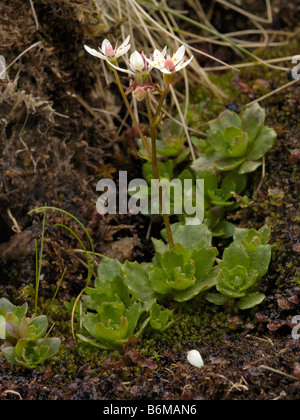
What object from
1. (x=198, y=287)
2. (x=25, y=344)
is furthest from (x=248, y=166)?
(x=25, y=344)

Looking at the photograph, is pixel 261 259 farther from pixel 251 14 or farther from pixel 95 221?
pixel 251 14

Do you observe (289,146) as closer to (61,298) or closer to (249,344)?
(249,344)

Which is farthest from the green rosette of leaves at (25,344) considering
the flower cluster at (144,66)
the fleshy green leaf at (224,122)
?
the fleshy green leaf at (224,122)

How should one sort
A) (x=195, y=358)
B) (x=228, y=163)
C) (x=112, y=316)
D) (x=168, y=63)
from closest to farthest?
(x=168, y=63), (x=195, y=358), (x=112, y=316), (x=228, y=163)

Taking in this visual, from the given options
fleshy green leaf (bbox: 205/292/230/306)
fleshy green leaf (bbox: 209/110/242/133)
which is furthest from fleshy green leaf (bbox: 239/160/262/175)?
fleshy green leaf (bbox: 205/292/230/306)

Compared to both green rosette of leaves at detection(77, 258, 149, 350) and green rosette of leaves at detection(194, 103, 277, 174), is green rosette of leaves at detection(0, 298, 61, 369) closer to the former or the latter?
green rosette of leaves at detection(77, 258, 149, 350)

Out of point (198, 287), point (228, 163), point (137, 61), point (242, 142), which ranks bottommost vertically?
point (198, 287)

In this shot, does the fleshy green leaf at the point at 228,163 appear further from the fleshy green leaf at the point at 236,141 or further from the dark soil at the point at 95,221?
the dark soil at the point at 95,221
